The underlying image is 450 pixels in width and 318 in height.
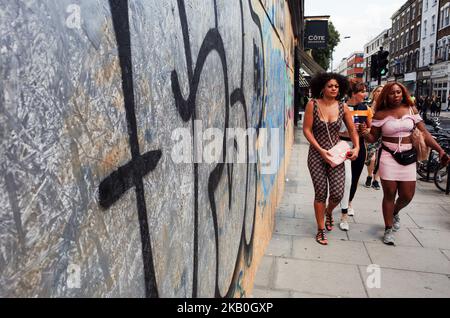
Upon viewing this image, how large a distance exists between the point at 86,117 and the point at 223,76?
1.20 metres

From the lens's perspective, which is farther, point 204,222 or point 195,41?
point 204,222

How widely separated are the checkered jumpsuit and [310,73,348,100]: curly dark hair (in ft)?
0.77

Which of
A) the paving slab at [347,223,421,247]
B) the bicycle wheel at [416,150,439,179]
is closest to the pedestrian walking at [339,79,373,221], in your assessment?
the paving slab at [347,223,421,247]

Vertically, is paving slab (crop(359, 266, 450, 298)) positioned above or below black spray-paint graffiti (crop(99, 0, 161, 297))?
below

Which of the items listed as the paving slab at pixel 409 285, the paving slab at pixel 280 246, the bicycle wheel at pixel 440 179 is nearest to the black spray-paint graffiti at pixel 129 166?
the paving slab at pixel 409 285

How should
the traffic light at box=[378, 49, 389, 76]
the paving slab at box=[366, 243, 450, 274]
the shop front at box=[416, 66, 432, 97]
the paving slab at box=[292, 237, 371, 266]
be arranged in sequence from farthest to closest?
1. the shop front at box=[416, 66, 432, 97]
2. the traffic light at box=[378, 49, 389, 76]
3. the paving slab at box=[292, 237, 371, 266]
4. the paving slab at box=[366, 243, 450, 274]

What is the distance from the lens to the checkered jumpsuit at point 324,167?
4.14 m

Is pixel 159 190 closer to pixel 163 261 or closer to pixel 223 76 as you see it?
pixel 163 261

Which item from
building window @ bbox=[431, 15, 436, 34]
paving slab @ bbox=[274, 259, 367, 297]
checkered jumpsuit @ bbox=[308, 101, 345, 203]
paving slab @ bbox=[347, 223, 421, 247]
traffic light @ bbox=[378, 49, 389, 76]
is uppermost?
building window @ bbox=[431, 15, 436, 34]

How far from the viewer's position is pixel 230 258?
2277mm

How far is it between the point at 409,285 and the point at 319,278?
30.0 inches

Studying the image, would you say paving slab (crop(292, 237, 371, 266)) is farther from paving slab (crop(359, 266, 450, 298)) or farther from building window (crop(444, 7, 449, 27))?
building window (crop(444, 7, 449, 27))

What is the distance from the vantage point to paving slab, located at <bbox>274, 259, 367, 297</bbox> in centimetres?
327
